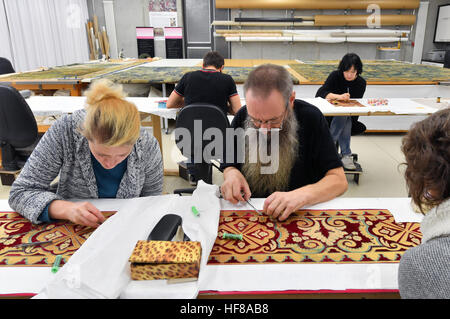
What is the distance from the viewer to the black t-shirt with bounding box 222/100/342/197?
5.46ft

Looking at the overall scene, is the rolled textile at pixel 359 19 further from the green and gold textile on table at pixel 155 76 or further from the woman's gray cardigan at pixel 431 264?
the woman's gray cardigan at pixel 431 264

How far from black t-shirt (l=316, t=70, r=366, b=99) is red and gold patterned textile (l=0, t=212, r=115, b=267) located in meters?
3.23

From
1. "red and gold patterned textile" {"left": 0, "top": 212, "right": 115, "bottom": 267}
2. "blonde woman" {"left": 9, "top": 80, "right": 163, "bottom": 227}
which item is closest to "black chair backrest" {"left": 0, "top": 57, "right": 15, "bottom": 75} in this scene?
"blonde woman" {"left": 9, "top": 80, "right": 163, "bottom": 227}

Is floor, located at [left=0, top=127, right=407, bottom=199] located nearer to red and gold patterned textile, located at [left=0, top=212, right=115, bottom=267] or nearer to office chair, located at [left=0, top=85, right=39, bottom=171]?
office chair, located at [left=0, top=85, right=39, bottom=171]

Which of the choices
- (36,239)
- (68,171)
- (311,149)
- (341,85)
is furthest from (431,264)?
(341,85)

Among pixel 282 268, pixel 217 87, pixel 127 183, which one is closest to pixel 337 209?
pixel 282 268

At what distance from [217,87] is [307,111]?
167 cm

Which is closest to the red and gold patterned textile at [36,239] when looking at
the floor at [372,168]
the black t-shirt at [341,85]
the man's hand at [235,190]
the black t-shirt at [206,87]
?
the man's hand at [235,190]

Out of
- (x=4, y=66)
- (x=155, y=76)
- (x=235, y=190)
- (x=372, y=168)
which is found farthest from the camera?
(x=4, y=66)

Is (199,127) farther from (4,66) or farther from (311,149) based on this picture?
(4,66)

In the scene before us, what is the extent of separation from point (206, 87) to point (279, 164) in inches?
66.6

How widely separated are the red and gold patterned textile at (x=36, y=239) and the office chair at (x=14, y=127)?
64.8 inches

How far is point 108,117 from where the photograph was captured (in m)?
1.24

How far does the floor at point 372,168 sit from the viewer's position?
3.40 metres
